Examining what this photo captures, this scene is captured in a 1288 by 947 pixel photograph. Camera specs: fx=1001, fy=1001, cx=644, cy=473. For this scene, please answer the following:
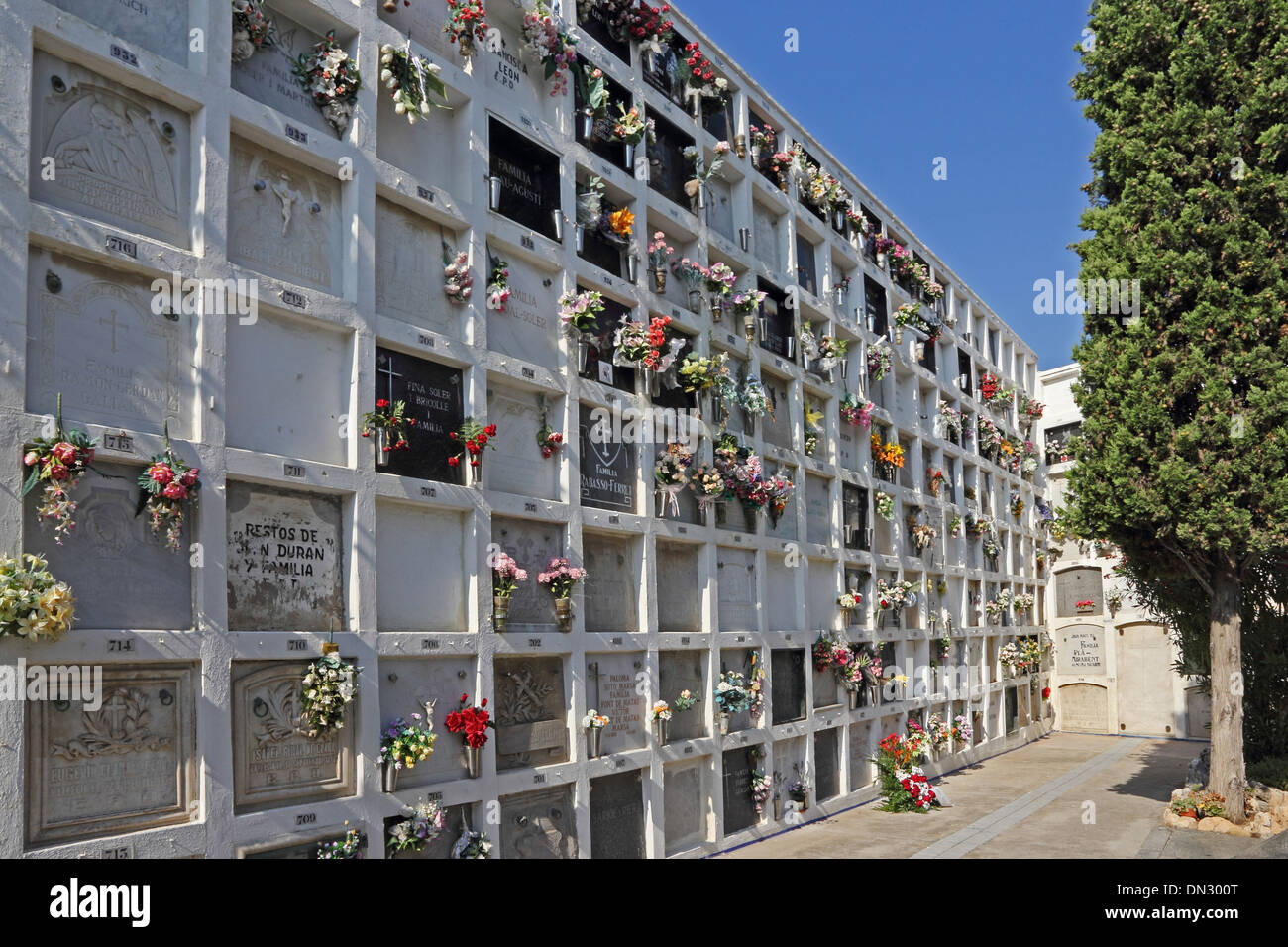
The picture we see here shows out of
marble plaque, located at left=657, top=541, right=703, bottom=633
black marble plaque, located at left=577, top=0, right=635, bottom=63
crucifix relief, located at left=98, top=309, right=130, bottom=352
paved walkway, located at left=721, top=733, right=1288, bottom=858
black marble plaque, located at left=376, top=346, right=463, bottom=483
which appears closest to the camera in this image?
crucifix relief, located at left=98, top=309, right=130, bottom=352

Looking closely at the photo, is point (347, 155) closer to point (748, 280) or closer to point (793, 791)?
point (748, 280)

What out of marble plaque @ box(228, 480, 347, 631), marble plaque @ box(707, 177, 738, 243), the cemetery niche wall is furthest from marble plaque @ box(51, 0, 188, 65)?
marble plaque @ box(707, 177, 738, 243)

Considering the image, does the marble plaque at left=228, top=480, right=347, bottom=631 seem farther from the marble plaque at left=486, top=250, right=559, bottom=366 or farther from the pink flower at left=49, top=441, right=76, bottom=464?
the marble plaque at left=486, top=250, right=559, bottom=366

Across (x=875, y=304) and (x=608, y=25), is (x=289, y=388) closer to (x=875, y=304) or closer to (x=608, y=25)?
(x=608, y=25)

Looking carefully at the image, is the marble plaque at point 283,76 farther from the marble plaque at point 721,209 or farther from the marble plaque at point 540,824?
the marble plaque at point 721,209

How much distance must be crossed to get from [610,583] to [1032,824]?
7.09m

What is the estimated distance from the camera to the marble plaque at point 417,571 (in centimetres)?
812

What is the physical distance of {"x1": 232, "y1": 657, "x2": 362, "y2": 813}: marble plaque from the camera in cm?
674

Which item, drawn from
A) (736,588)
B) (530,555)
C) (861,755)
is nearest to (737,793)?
(736,588)

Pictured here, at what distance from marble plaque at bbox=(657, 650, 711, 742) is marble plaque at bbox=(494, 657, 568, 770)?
1.80 metres

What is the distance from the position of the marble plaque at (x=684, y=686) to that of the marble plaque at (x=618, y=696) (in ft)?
1.41

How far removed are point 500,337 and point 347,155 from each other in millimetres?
2185

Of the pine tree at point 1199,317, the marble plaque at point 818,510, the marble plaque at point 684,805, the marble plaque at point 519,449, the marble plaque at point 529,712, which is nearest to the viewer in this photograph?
the marble plaque at point 529,712

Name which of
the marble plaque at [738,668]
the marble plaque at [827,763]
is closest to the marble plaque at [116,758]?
the marble plaque at [738,668]
